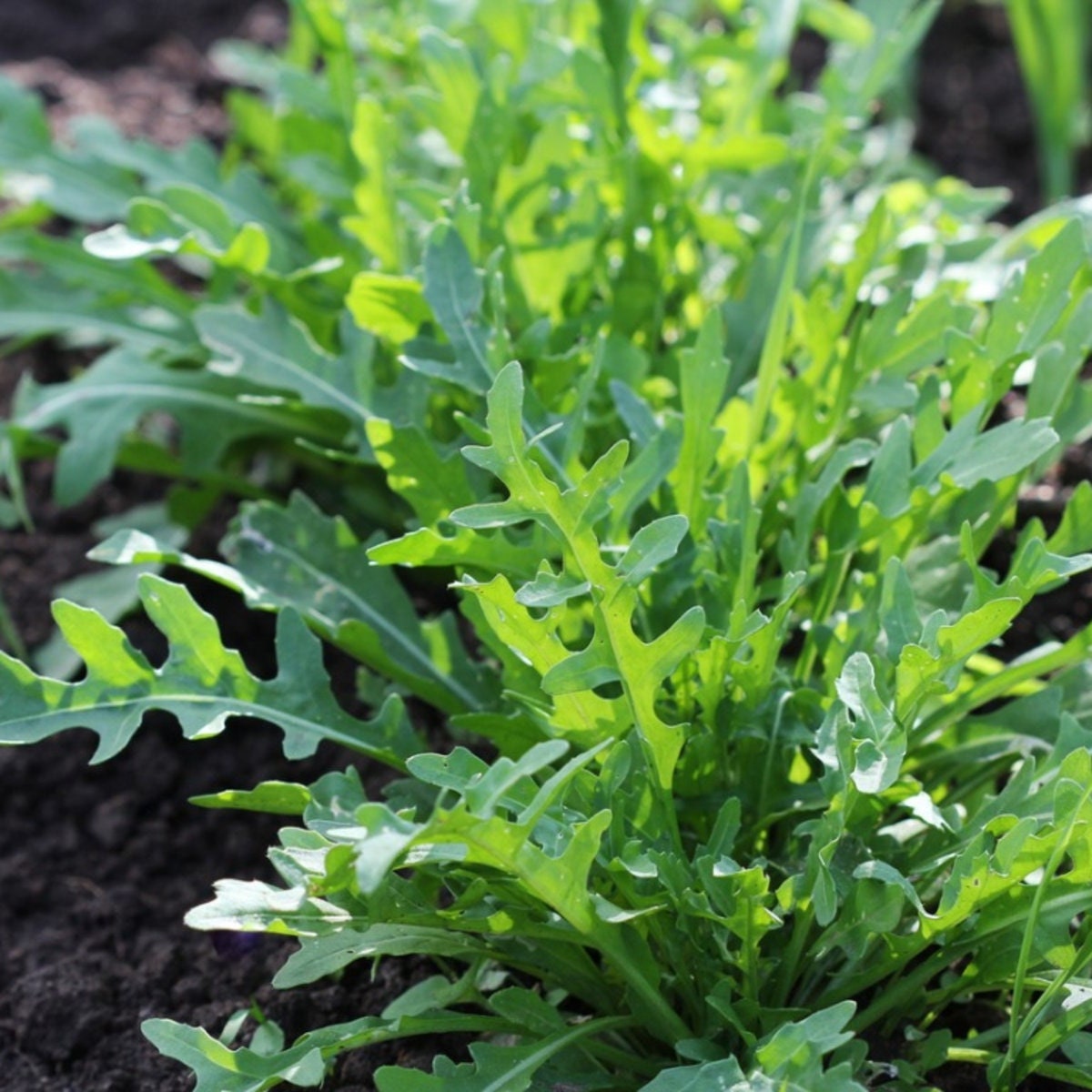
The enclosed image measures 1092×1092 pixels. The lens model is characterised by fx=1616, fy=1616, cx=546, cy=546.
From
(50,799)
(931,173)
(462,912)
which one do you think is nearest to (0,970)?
(50,799)

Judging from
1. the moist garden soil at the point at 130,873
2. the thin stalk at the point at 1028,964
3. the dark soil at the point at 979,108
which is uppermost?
the dark soil at the point at 979,108

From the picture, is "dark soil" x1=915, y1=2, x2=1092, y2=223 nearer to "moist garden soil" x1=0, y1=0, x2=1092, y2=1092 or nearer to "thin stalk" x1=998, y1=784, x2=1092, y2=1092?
"moist garden soil" x1=0, y1=0, x2=1092, y2=1092

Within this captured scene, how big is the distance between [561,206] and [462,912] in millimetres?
1134

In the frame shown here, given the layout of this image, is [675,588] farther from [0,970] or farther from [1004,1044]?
[0,970]

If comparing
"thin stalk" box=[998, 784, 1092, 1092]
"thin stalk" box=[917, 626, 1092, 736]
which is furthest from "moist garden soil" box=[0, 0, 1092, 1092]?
"thin stalk" box=[917, 626, 1092, 736]

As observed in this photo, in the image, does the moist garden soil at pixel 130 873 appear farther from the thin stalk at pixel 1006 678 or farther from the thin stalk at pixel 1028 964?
the thin stalk at pixel 1006 678

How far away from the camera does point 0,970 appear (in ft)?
6.01

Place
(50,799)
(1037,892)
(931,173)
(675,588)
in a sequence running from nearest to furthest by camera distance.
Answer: (1037,892) → (675,588) → (50,799) → (931,173)

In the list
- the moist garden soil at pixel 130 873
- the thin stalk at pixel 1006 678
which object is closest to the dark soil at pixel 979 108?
the moist garden soil at pixel 130 873

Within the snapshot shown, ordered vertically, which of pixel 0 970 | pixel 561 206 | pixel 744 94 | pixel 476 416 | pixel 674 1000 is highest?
pixel 744 94

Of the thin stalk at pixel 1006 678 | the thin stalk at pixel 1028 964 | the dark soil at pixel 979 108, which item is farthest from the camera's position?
the dark soil at pixel 979 108

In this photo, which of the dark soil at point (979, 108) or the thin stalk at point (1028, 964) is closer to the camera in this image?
the thin stalk at point (1028, 964)

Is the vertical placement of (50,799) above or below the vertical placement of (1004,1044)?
below

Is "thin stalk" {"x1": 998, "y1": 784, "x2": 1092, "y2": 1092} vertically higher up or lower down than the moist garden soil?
higher up
